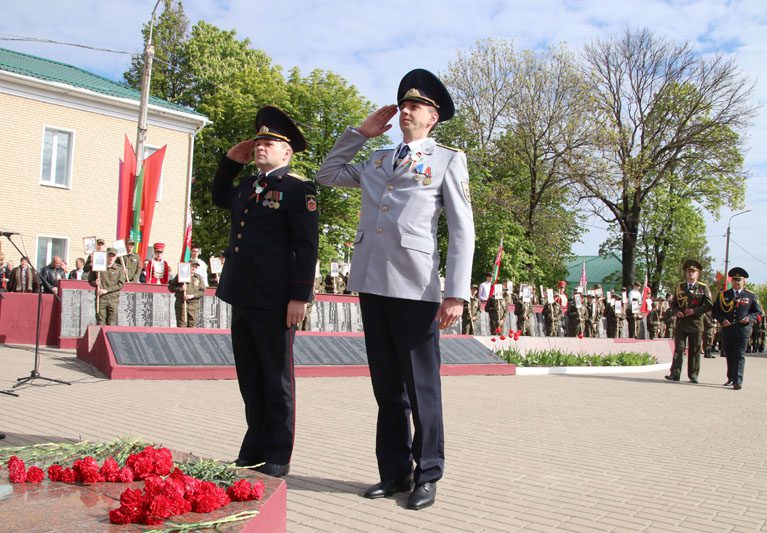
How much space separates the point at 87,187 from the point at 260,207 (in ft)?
75.1

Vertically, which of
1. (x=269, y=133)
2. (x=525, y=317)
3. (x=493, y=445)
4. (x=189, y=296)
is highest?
(x=269, y=133)

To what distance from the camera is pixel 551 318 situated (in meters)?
24.2

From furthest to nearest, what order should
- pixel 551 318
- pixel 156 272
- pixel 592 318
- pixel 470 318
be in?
1. pixel 592 318
2. pixel 551 318
3. pixel 470 318
4. pixel 156 272

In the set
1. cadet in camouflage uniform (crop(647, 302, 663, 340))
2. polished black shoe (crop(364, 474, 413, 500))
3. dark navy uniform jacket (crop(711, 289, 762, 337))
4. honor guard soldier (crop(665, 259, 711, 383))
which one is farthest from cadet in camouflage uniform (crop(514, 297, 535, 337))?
polished black shoe (crop(364, 474, 413, 500))

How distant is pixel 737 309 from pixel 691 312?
75cm

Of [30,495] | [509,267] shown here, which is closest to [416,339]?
[30,495]

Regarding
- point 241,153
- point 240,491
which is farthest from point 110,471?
point 241,153

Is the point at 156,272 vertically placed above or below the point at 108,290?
above

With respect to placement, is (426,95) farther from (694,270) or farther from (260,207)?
(694,270)

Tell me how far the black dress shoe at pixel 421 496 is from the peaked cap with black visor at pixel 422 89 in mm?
2054

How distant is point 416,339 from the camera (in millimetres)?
4023

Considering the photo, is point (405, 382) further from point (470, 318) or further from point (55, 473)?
point (470, 318)

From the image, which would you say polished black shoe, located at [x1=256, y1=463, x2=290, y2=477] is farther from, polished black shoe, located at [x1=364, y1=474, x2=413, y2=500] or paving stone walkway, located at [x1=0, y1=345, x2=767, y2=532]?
polished black shoe, located at [x1=364, y1=474, x2=413, y2=500]

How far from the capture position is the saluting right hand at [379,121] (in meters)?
4.29
